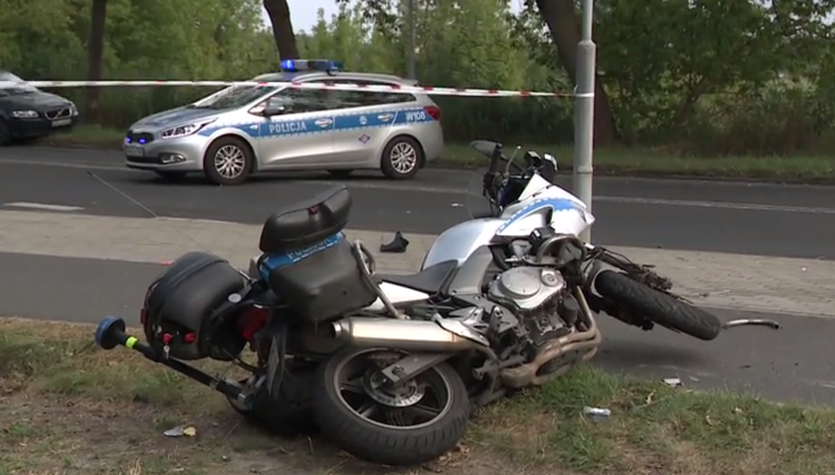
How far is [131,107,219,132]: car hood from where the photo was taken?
→ 15844mm

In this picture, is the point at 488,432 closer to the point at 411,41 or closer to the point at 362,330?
the point at 362,330

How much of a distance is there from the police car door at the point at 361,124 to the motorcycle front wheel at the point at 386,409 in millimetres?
11743

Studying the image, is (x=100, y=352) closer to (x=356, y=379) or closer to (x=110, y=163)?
(x=356, y=379)

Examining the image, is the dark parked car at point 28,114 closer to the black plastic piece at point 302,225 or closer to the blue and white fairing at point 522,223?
the blue and white fairing at point 522,223

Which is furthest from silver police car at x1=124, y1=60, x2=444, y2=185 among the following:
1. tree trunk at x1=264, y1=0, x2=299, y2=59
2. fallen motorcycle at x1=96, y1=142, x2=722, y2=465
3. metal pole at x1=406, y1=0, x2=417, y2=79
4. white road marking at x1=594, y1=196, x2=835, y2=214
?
fallen motorcycle at x1=96, y1=142, x2=722, y2=465

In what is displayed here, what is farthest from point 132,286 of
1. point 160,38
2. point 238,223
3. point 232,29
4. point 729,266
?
point 232,29

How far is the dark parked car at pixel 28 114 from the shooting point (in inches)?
878

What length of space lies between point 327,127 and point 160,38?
25.2 meters

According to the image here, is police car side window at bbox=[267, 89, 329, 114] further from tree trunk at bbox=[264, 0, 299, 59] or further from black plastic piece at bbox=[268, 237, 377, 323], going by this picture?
black plastic piece at bbox=[268, 237, 377, 323]

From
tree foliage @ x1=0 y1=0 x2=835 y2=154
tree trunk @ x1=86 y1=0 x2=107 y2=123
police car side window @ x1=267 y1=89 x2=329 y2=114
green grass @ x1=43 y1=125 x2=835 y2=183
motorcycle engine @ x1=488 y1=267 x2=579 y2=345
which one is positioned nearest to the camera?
motorcycle engine @ x1=488 y1=267 x2=579 y2=345

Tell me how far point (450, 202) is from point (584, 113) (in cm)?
732

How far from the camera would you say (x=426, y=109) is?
1711 centimetres

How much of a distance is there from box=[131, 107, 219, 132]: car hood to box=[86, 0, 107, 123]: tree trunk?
35.5 feet

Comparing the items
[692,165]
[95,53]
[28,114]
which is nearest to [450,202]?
[692,165]
